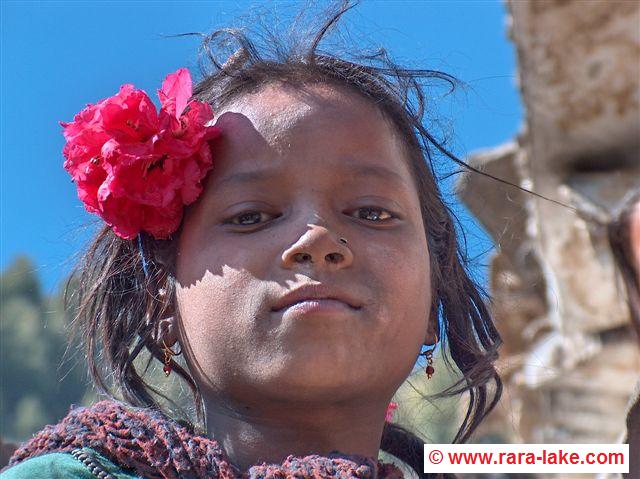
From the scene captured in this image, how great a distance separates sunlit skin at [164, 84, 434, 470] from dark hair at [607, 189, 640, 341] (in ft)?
2.03

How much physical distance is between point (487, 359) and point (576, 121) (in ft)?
12.2

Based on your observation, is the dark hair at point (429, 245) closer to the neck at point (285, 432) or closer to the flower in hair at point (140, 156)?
the flower in hair at point (140, 156)

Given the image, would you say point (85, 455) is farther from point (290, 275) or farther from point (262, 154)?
point (262, 154)

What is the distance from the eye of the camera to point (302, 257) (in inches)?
70.8

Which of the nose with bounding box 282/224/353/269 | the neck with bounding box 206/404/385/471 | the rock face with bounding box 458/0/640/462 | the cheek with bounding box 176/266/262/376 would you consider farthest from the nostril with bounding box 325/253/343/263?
the rock face with bounding box 458/0/640/462

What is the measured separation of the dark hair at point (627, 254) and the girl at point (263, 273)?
343mm

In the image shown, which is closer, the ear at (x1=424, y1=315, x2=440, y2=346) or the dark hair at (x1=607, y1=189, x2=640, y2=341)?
the ear at (x1=424, y1=315, x2=440, y2=346)

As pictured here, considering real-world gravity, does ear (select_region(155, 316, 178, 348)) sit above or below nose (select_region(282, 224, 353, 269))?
below

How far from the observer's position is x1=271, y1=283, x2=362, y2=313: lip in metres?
1.74

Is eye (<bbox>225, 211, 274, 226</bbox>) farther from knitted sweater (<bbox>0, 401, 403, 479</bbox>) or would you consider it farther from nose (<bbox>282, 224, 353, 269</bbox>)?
knitted sweater (<bbox>0, 401, 403, 479</bbox>)

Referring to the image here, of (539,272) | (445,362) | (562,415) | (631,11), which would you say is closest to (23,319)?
(539,272)

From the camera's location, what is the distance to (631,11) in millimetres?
5203

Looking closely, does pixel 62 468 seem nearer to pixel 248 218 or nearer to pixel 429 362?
pixel 248 218

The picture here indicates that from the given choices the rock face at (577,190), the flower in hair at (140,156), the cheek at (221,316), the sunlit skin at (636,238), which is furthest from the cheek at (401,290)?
the rock face at (577,190)
